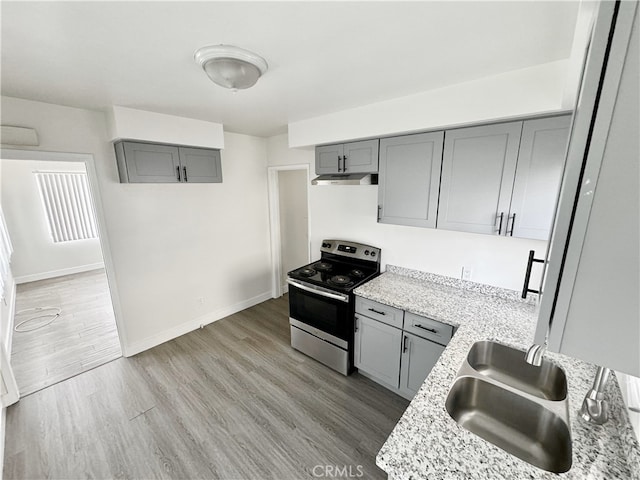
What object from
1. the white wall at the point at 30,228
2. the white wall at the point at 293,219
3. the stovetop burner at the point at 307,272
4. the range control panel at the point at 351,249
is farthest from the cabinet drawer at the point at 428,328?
the white wall at the point at 30,228

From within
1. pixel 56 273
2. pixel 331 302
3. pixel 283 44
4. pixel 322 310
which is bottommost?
pixel 56 273

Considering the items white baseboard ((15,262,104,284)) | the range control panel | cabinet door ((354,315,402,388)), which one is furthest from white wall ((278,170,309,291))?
white baseboard ((15,262,104,284))

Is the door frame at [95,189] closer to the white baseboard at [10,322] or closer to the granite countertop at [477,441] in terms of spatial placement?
the white baseboard at [10,322]

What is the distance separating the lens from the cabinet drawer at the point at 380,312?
2.14 m

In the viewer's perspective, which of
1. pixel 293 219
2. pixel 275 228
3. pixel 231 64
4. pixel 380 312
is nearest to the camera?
pixel 231 64

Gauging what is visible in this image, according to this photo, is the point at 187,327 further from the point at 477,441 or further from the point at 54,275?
the point at 54,275

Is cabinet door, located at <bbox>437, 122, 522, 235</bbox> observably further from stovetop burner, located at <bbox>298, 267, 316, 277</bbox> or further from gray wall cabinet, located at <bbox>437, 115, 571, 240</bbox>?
stovetop burner, located at <bbox>298, 267, 316, 277</bbox>

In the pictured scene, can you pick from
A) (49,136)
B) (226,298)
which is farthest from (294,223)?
(49,136)

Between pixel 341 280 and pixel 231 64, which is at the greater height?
pixel 231 64

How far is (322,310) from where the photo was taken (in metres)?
2.59

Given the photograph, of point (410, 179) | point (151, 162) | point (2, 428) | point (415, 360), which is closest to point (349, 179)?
point (410, 179)

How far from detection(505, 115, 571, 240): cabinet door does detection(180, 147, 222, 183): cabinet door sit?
286cm

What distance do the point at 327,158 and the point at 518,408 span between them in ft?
7.44

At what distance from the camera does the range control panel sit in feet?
Answer: 9.26
